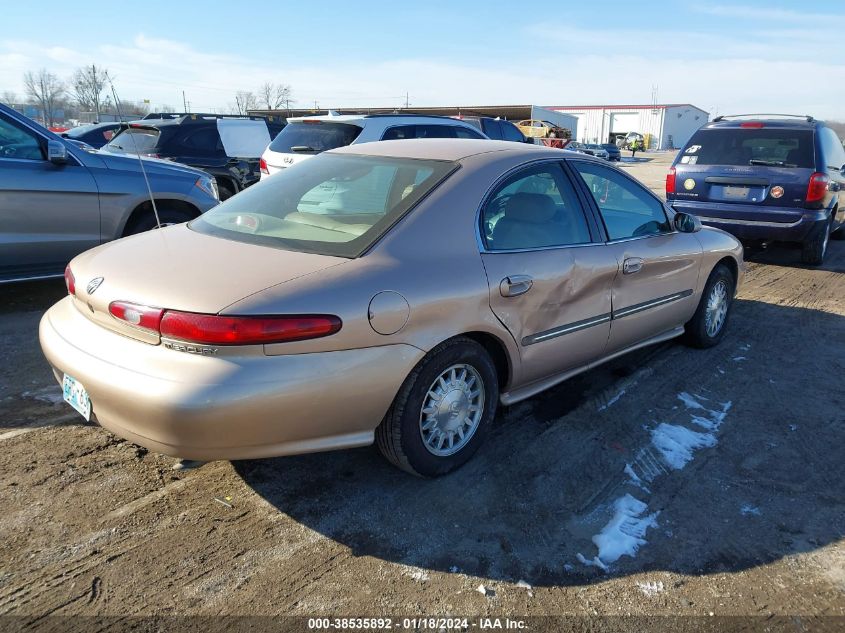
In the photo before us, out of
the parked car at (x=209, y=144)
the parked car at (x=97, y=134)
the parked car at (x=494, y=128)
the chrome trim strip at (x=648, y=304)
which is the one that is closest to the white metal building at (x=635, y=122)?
the parked car at (x=494, y=128)

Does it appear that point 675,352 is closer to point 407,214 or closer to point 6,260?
point 407,214

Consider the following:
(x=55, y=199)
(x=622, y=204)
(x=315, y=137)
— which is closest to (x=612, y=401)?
(x=622, y=204)

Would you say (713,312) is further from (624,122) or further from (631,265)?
(624,122)

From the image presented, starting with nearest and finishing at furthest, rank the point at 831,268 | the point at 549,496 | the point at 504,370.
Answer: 1. the point at 549,496
2. the point at 504,370
3. the point at 831,268

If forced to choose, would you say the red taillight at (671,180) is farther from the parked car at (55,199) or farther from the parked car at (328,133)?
the parked car at (55,199)

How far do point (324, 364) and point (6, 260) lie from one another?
4.08 metres

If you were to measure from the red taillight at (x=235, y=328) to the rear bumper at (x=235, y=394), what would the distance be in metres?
0.07

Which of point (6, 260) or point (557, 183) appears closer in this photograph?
point (557, 183)

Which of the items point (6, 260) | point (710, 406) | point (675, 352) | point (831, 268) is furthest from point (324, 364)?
point (831, 268)

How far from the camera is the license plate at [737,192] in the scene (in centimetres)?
809

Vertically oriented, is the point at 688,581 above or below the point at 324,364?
below

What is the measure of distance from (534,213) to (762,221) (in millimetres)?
5758

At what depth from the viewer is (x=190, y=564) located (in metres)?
2.53

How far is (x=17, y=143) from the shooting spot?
533cm
